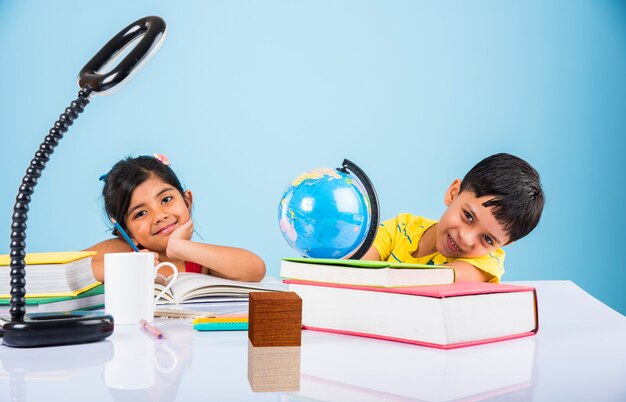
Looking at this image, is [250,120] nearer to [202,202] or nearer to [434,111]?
[202,202]

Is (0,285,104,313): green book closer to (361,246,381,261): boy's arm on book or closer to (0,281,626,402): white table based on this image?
(0,281,626,402): white table

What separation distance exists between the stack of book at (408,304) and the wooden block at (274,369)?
0.72 feet

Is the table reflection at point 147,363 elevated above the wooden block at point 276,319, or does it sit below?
below

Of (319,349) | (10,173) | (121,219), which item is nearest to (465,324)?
(319,349)

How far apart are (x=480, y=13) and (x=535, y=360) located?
427 cm

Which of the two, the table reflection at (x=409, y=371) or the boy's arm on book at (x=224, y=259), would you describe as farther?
the boy's arm on book at (x=224, y=259)

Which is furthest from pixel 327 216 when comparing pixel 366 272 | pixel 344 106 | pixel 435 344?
pixel 344 106

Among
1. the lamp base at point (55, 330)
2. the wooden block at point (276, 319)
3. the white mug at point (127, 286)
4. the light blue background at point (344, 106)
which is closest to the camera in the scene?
the wooden block at point (276, 319)

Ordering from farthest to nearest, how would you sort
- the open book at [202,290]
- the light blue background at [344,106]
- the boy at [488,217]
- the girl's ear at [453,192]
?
the light blue background at [344,106], the girl's ear at [453,192], the boy at [488,217], the open book at [202,290]

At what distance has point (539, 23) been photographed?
4.88 metres

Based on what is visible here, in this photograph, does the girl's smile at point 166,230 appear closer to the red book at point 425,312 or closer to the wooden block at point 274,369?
the red book at point 425,312

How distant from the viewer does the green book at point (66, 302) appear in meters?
1.34

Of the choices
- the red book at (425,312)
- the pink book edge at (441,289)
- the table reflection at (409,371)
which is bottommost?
the table reflection at (409,371)

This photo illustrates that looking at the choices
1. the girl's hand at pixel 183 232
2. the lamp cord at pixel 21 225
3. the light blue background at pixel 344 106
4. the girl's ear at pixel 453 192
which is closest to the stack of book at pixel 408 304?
the lamp cord at pixel 21 225
